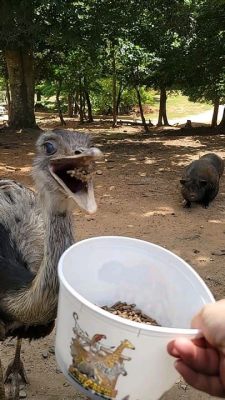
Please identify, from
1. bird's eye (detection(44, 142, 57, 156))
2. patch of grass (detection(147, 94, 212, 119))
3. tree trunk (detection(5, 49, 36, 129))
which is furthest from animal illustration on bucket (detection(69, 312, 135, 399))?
patch of grass (detection(147, 94, 212, 119))

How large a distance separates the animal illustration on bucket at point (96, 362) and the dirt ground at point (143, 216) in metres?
1.60

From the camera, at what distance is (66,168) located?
2420 millimetres

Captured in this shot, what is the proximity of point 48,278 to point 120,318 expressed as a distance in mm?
922

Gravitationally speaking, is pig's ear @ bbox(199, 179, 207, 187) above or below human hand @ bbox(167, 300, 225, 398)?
below

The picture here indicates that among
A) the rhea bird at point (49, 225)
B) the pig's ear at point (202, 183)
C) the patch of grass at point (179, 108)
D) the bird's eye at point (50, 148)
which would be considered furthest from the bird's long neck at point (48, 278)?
the patch of grass at point (179, 108)

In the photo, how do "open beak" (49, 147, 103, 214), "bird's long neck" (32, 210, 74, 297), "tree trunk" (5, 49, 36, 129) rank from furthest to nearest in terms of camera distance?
"tree trunk" (5, 49, 36, 129)
"bird's long neck" (32, 210, 74, 297)
"open beak" (49, 147, 103, 214)

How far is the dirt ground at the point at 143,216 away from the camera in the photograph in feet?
11.0

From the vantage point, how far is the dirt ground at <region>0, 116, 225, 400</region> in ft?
11.0

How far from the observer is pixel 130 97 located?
1026 inches

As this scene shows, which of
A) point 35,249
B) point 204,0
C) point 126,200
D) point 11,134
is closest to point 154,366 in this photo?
point 35,249

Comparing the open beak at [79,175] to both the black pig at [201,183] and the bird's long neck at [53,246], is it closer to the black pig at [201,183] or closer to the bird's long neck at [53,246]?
the bird's long neck at [53,246]

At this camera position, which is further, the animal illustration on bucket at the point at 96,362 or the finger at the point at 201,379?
the animal illustration on bucket at the point at 96,362

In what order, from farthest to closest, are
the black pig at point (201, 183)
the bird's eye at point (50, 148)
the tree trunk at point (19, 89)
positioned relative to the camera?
the tree trunk at point (19, 89), the black pig at point (201, 183), the bird's eye at point (50, 148)

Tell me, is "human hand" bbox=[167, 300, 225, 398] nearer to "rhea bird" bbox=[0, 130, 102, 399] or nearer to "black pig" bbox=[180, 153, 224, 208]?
"rhea bird" bbox=[0, 130, 102, 399]
